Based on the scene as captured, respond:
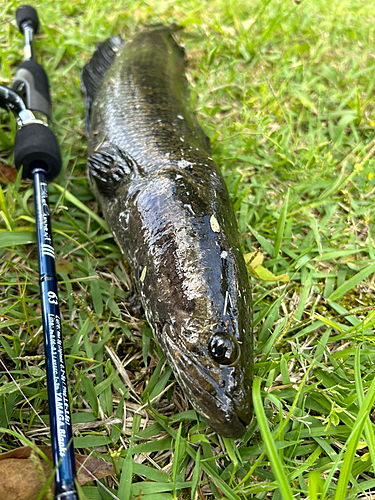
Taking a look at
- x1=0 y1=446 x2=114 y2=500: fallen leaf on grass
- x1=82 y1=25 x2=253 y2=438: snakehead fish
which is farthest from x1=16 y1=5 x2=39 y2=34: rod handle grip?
x1=0 y1=446 x2=114 y2=500: fallen leaf on grass

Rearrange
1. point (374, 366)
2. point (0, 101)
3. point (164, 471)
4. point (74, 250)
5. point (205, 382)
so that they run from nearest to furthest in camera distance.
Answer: point (205, 382), point (164, 471), point (374, 366), point (74, 250), point (0, 101)

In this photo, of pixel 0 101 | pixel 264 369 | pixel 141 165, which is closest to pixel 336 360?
pixel 264 369

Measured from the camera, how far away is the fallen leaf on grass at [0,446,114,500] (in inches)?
73.3

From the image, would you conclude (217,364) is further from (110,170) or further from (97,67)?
(97,67)

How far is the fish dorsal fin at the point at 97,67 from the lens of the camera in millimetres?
3963

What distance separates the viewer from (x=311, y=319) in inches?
112

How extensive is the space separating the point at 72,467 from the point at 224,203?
75.7 inches

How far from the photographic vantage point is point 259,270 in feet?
9.67

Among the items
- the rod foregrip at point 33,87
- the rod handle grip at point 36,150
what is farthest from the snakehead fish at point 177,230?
the rod foregrip at point 33,87

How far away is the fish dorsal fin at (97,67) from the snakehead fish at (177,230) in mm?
196

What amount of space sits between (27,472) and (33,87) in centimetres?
322

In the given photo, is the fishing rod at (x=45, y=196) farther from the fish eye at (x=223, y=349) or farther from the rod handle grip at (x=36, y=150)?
the fish eye at (x=223, y=349)

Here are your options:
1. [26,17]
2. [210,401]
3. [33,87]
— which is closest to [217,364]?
[210,401]

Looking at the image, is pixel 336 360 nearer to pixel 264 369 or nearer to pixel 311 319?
pixel 311 319
